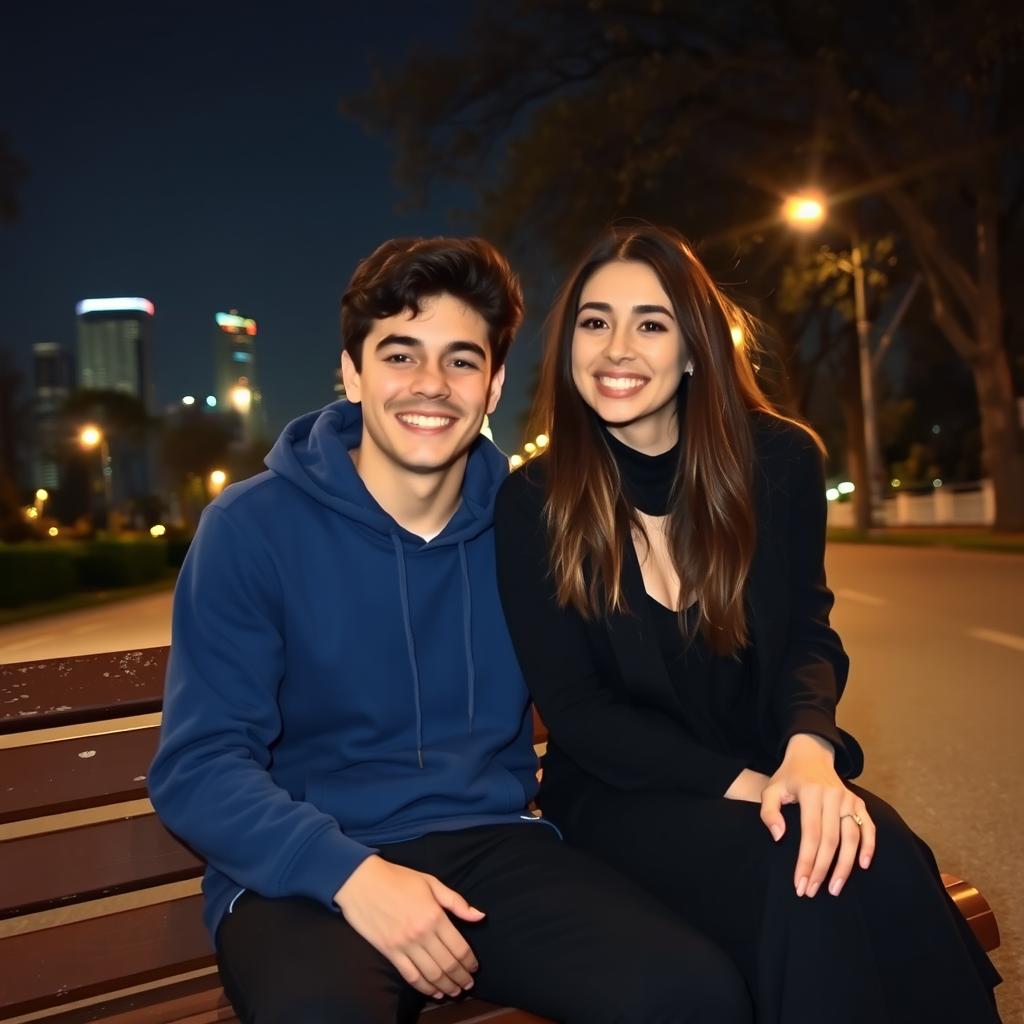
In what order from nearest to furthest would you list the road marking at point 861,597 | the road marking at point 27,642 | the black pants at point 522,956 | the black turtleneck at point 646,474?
the black pants at point 522,956
the black turtleneck at point 646,474
the road marking at point 861,597
the road marking at point 27,642

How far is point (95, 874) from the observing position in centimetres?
258

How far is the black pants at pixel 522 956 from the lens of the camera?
218 cm

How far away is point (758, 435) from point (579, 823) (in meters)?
1.12

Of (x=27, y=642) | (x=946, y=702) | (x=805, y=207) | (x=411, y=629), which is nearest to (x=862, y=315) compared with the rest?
(x=805, y=207)

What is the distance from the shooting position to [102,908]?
186 inches

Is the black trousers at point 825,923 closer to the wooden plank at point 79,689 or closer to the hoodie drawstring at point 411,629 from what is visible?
the hoodie drawstring at point 411,629

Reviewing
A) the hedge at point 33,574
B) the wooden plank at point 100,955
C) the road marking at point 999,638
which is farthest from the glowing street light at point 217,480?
the wooden plank at point 100,955

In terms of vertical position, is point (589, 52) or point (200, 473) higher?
point (589, 52)

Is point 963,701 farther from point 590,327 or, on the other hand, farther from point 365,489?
point 365,489

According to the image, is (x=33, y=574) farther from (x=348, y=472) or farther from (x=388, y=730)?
(x=388, y=730)

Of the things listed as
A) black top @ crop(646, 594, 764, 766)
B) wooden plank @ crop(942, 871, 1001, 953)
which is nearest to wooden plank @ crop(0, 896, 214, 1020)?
black top @ crop(646, 594, 764, 766)

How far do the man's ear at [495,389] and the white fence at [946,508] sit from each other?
30.7m

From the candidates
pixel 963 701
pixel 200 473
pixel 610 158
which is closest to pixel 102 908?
pixel 963 701

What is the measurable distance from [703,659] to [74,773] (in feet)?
4.69
